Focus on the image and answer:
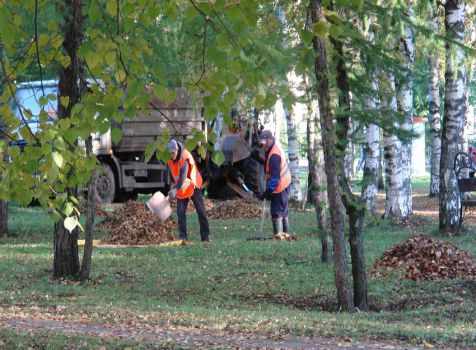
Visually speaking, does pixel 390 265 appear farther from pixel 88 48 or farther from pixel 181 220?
pixel 88 48

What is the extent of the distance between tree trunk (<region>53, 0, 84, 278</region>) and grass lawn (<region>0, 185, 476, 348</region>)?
0.29m

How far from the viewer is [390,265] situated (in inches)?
546

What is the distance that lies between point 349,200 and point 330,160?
2.18 feet

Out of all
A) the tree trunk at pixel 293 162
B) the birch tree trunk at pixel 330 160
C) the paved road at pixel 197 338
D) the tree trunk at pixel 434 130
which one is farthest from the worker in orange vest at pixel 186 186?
the tree trunk at pixel 434 130

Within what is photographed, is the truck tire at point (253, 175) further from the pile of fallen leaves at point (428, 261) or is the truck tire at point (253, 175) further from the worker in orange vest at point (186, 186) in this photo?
the pile of fallen leaves at point (428, 261)

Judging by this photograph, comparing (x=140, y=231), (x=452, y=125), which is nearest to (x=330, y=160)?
(x=452, y=125)

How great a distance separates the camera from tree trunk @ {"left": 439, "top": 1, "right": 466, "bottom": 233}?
60.0 feet

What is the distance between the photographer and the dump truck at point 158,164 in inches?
1107

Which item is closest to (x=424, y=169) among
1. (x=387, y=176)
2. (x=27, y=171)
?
(x=387, y=176)

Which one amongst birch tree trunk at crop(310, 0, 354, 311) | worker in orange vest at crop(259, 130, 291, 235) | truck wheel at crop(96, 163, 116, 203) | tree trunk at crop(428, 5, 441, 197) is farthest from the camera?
tree trunk at crop(428, 5, 441, 197)

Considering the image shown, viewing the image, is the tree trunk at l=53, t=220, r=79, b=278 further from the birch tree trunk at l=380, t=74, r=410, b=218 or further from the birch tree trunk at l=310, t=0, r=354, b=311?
the birch tree trunk at l=380, t=74, r=410, b=218

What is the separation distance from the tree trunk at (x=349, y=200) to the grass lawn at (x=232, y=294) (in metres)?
0.30

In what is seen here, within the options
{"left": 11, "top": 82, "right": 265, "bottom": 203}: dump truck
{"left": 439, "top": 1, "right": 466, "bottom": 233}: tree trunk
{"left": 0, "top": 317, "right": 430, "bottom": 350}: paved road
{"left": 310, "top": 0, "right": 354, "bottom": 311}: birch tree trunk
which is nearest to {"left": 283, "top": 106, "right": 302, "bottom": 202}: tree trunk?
{"left": 11, "top": 82, "right": 265, "bottom": 203}: dump truck

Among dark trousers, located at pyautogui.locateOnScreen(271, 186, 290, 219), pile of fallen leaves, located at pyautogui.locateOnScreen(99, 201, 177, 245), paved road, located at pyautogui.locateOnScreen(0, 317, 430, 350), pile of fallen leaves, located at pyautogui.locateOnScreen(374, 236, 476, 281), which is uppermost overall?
dark trousers, located at pyautogui.locateOnScreen(271, 186, 290, 219)
